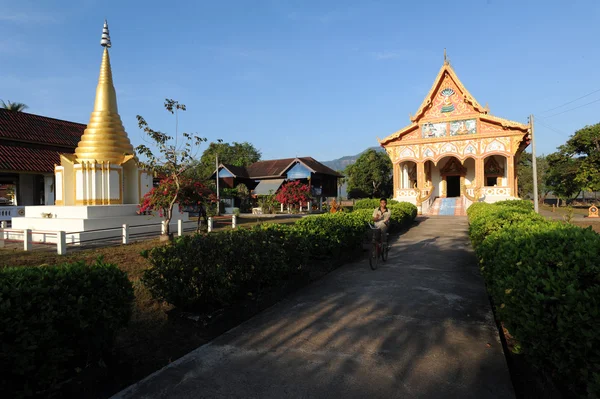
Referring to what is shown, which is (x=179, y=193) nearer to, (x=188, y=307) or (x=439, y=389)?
(x=188, y=307)

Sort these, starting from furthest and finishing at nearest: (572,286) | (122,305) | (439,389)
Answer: (122,305)
(439,389)
(572,286)

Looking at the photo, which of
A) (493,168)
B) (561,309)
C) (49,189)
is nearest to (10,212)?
(49,189)

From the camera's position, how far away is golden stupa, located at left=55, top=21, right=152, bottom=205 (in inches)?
590

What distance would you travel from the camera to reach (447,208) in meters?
27.0

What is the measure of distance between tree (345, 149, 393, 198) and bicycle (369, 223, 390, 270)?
3855cm

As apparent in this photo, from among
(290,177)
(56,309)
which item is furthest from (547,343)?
(290,177)

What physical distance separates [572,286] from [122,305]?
12.0 ft

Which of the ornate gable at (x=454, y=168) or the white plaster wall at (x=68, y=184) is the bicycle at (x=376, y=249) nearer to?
the white plaster wall at (x=68, y=184)

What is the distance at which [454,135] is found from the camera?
90.8ft

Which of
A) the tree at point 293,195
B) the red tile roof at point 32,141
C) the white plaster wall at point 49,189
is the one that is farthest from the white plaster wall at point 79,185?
the tree at point 293,195

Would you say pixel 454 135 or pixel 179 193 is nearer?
pixel 179 193

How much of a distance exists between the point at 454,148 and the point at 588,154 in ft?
54.2

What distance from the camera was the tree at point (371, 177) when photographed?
154 ft

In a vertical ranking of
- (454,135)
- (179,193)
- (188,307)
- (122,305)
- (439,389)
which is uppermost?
(454,135)
